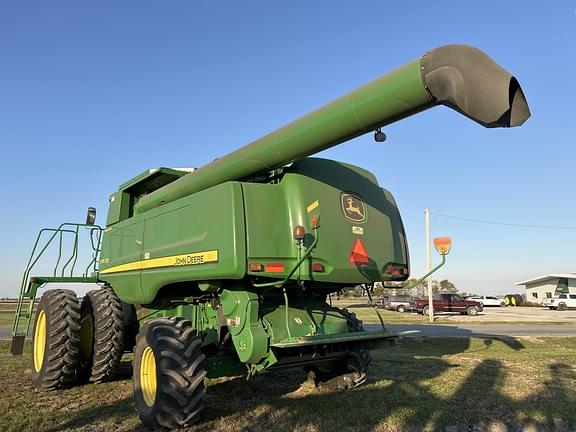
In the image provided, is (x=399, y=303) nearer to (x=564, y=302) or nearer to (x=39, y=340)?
(x=564, y=302)

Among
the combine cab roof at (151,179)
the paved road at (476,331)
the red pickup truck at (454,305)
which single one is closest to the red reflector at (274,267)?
the combine cab roof at (151,179)

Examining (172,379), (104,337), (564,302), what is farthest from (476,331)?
(564,302)

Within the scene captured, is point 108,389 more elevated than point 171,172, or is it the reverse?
point 171,172

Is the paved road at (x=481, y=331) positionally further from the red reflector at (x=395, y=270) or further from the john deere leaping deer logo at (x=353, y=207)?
the john deere leaping deer logo at (x=353, y=207)

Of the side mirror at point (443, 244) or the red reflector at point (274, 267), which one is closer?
the red reflector at point (274, 267)

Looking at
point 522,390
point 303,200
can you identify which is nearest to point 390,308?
point 522,390

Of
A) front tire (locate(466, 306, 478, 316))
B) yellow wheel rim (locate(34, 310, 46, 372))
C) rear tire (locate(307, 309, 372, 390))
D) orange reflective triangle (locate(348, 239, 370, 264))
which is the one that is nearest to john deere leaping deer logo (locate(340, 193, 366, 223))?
orange reflective triangle (locate(348, 239, 370, 264))

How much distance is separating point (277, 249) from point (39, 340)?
5199 millimetres

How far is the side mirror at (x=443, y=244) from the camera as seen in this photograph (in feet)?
20.8

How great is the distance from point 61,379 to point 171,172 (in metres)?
3.41

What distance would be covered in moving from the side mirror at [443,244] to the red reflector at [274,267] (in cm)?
238

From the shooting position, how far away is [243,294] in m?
5.34

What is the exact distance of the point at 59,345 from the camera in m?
7.14

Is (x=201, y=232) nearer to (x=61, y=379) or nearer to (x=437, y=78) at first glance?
(x=437, y=78)
